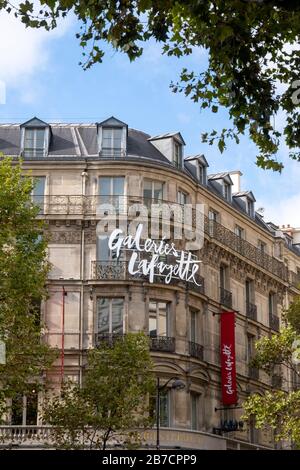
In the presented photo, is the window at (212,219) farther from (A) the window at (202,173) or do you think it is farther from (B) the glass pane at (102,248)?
(B) the glass pane at (102,248)

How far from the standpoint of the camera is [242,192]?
53031mm

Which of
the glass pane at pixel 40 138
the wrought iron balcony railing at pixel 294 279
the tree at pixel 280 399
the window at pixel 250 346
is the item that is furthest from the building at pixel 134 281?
the wrought iron balcony railing at pixel 294 279

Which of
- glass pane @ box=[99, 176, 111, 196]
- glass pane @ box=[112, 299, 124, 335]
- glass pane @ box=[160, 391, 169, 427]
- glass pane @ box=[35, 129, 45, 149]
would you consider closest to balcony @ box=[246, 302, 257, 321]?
glass pane @ box=[160, 391, 169, 427]

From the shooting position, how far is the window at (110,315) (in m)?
40.4

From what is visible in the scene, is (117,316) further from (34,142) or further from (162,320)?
(34,142)

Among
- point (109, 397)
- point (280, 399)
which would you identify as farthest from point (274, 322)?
point (109, 397)

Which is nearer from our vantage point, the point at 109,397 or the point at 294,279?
the point at 109,397

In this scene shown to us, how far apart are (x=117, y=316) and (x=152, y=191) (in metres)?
5.91

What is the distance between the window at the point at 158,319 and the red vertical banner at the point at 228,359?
14.2 feet

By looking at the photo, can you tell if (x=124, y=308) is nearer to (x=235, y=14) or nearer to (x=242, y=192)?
(x=242, y=192)

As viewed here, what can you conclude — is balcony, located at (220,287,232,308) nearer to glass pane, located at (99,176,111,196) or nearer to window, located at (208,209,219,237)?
window, located at (208,209,219,237)

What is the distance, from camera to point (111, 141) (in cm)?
4331
